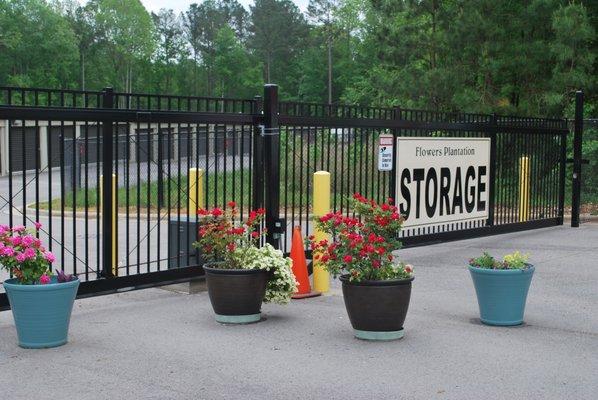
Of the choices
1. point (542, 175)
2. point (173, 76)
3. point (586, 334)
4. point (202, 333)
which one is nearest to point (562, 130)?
point (542, 175)

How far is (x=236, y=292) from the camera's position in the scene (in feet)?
25.7

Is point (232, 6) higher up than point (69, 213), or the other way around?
point (232, 6)

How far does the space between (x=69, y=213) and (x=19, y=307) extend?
15283mm

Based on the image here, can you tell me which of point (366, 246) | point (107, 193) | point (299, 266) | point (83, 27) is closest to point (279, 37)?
point (83, 27)

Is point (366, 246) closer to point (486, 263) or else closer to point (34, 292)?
point (486, 263)

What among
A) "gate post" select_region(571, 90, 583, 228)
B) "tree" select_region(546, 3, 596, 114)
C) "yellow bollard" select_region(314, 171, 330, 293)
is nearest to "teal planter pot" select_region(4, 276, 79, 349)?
"yellow bollard" select_region(314, 171, 330, 293)

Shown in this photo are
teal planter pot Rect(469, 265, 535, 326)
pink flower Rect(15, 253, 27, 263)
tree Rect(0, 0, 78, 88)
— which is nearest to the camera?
pink flower Rect(15, 253, 27, 263)

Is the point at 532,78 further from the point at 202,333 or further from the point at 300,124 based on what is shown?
the point at 202,333

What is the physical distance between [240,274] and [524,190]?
961 centimetres

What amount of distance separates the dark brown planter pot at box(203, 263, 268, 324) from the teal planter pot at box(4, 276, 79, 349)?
1.42 meters

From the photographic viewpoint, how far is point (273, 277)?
8133 mm

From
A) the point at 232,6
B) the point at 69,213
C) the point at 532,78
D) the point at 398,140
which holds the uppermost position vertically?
the point at 232,6

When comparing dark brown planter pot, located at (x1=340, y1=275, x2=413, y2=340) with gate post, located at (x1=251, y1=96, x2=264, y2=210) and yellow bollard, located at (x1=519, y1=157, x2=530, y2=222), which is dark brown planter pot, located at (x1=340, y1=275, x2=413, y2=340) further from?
yellow bollard, located at (x1=519, y1=157, x2=530, y2=222)

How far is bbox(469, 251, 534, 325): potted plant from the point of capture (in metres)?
7.77
